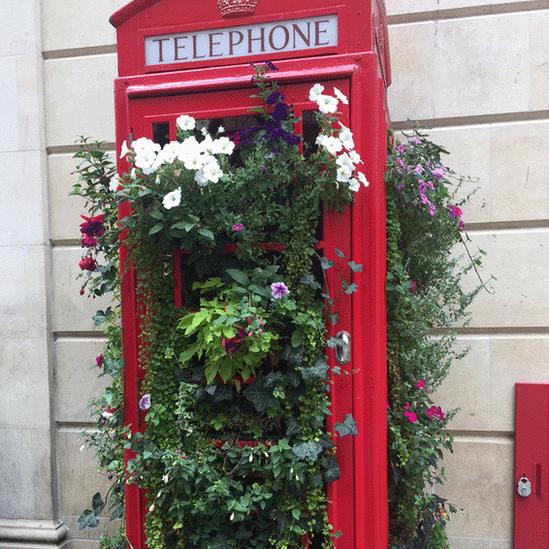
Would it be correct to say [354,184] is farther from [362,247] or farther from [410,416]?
[410,416]

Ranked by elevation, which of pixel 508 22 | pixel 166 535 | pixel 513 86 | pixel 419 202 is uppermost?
pixel 508 22

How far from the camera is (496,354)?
344 centimetres

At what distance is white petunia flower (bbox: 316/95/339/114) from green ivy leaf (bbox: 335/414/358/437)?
1.16m

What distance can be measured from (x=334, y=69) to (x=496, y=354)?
220cm

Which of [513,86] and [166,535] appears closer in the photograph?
[166,535]

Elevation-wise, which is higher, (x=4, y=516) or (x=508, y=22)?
(x=508, y=22)

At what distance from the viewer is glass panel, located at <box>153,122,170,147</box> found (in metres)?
2.30

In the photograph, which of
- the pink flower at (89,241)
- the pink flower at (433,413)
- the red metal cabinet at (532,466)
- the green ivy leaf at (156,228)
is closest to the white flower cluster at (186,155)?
the green ivy leaf at (156,228)

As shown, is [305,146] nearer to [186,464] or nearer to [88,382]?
[186,464]

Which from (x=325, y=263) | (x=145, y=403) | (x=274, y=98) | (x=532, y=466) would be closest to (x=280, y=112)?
(x=274, y=98)

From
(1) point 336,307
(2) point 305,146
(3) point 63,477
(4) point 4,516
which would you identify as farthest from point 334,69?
(4) point 4,516

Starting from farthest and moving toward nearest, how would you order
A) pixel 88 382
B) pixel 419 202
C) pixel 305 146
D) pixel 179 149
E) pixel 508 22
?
1. pixel 88 382
2. pixel 508 22
3. pixel 419 202
4. pixel 305 146
5. pixel 179 149

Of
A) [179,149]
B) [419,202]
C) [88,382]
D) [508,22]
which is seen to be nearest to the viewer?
[179,149]

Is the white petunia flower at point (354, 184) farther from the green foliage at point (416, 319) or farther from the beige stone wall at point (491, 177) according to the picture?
the beige stone wall at point (491, 177)
